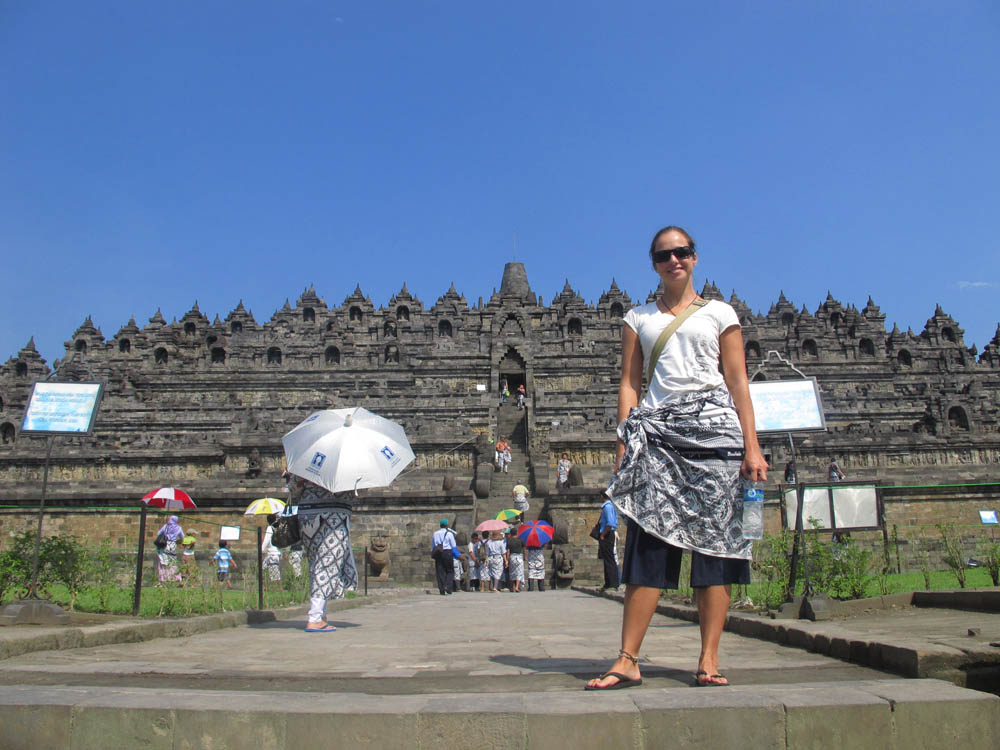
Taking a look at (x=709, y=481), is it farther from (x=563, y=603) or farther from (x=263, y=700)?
(x=563, y=603)

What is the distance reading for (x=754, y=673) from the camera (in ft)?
13.6

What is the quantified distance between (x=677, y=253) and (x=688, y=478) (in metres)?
1.24

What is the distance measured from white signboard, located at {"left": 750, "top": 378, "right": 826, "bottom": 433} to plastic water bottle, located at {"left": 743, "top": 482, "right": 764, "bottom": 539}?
4411 mm

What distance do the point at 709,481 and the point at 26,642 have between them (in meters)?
4.81

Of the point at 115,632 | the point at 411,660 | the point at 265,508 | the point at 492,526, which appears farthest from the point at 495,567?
the point at 411,660

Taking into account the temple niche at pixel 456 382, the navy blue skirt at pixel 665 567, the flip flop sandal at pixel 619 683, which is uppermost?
the temple niche at pixel 456 382

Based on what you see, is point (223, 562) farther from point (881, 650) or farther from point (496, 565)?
point (881, 650)

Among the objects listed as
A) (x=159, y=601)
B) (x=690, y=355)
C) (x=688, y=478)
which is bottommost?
(x=159, y=601)

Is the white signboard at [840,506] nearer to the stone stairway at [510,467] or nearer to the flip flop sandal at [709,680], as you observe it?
the flip flop sandal at [709,680]

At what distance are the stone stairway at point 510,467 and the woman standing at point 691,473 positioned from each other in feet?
59.7

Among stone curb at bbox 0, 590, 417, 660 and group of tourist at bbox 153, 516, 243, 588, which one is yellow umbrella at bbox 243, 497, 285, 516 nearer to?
group of tourist at bbox 153, 516, 243, 588

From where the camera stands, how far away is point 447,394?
36406 mm

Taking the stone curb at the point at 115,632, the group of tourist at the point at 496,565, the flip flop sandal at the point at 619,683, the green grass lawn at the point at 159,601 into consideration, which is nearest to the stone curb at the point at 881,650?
the flip flop sandal at the point at 619,683

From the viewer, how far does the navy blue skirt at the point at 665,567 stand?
3873 millimetres
